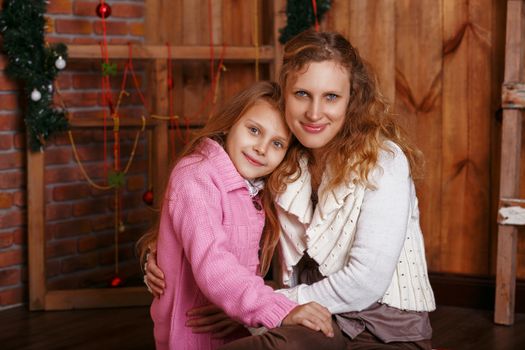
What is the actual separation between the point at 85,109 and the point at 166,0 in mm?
640

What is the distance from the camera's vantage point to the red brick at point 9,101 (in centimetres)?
311

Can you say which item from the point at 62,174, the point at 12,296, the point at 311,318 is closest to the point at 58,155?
the point at 62,174

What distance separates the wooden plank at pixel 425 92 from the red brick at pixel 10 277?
1622 mm

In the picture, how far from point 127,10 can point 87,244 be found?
106cm

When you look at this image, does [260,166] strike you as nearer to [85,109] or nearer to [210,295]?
[210,295]

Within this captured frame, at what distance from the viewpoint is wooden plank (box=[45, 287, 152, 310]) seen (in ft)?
10.3

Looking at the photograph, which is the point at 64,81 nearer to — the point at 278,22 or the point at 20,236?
the point at 20,236

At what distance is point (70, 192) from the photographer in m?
3.44

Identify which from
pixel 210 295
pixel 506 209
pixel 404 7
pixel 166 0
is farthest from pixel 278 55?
pixel 210 295

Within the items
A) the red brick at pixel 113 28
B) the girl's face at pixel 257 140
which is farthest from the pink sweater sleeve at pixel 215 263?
the red brick at pixel 113 28

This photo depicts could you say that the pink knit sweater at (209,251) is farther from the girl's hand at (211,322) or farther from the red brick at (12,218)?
the red brick at (12,218)

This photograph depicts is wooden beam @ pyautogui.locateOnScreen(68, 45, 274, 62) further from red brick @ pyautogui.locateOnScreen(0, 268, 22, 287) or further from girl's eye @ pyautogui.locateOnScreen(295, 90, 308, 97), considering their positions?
girl's eye @ pyautogui.locateOnScreen(295, 90, 308, 97)

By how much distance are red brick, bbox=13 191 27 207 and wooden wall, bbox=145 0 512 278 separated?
3.14 feet

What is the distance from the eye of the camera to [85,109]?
349 centimetres
